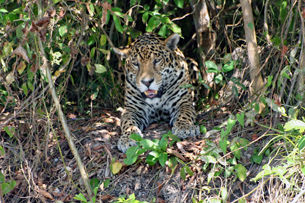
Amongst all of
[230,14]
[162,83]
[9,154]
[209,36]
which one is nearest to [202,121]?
[162,83]

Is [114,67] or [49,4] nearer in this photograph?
[49,4]

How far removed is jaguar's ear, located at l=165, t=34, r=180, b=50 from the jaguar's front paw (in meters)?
1.24

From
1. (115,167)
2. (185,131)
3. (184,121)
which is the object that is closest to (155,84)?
(184,121)

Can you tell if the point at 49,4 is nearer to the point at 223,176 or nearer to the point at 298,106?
the point at 223,176

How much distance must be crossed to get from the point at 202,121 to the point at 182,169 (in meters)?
1.53

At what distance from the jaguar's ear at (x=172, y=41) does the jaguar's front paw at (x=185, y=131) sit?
4.05ft

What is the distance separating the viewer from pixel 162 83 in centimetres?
659

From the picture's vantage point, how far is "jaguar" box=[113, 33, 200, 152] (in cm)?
636

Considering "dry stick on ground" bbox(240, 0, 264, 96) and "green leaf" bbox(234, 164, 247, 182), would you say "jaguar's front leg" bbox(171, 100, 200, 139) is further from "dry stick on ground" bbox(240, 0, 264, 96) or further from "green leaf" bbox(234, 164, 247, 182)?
"green leaf" bbox(234, 164, 247, 182)

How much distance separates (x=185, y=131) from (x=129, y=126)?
72 cm

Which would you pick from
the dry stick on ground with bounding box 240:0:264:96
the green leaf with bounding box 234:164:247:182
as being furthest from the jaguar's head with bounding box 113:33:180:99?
the green leaf with bounding box 234:164:247:182

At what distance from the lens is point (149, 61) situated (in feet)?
21.2

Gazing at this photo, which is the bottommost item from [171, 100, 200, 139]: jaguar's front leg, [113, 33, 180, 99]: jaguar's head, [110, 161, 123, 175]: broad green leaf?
[110, 161, 123, 175]: broad green leaf

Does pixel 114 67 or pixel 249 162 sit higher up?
pixel 114 67
